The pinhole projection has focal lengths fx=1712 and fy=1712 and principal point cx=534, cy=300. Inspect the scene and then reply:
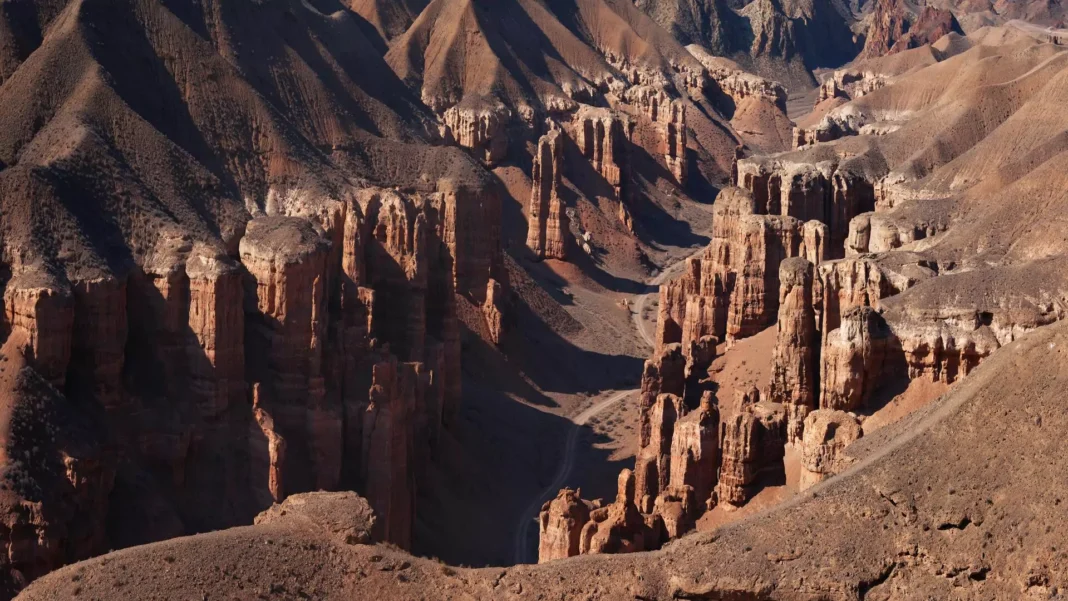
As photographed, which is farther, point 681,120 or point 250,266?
point 681,120

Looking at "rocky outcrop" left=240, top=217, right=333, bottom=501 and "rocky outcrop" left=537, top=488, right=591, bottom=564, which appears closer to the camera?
"rocky outcrop" left=537, top=488, right=591, bottom=564

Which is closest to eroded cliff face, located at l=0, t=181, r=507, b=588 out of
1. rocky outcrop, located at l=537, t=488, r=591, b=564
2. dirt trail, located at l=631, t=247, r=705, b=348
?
rocky outcrop, located at l=537, t=488, r=591, b=564

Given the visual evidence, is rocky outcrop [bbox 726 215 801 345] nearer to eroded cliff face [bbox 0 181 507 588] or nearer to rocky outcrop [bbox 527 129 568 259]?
eroded cliff face [bbox 0 181 507 588]

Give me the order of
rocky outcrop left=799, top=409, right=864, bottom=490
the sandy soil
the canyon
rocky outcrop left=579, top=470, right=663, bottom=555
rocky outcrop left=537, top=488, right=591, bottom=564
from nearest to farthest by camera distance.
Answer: the canyon < rocky outcrop left=579, top=470, right=663, bottom=555 < rocky outcrop left=799, top=409, right=864, bottom=490 < rocky outcrop left=537, top=488, right=591, bottom=564 < the sandy soil

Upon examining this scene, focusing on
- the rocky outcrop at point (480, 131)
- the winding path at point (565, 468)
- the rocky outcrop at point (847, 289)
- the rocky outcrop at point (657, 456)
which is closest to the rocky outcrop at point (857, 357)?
the rocky outcrop at point (847, 289)

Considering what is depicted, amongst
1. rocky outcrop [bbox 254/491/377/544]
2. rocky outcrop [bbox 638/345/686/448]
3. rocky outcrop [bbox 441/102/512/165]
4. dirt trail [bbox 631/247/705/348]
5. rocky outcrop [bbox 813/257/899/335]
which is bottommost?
rocky outcrop [bbox 254/491/377/544]

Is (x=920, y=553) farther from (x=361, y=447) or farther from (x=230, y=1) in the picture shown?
(x=230, y=1)

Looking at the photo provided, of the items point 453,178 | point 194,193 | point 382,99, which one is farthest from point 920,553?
point 382,99
